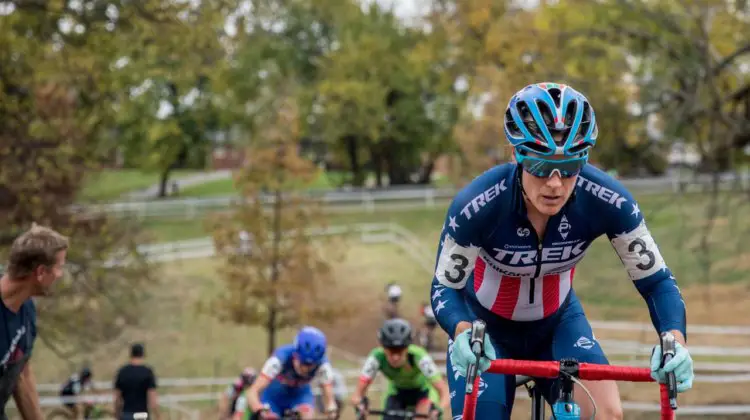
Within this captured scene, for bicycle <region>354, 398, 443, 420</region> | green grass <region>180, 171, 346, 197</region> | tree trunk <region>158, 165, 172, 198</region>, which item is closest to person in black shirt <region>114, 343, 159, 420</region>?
bicycle <region>354, 398, 443, 420</region>

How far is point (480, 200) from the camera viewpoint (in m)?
4.82

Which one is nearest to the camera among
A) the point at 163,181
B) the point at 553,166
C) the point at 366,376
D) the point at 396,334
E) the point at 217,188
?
the point at 553,166

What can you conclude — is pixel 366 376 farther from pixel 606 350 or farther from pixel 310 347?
pixel 606 350

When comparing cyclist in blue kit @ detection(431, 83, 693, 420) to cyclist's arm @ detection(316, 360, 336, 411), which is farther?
cyclist's arm @ detection(316, 360, 336, 411)

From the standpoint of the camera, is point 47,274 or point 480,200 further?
point 47,274

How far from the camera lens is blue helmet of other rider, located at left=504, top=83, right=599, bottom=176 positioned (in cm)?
451

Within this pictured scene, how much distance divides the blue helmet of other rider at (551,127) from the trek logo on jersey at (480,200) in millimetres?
259

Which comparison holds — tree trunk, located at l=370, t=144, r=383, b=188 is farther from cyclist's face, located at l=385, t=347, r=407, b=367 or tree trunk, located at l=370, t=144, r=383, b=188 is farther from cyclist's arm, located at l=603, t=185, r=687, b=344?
cyclist's arm, located at l=603, t=185, r=687, b=344

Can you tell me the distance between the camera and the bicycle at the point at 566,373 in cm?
414

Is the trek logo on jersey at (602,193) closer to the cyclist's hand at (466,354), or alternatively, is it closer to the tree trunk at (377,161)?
the cyclist's hand at (466,354)

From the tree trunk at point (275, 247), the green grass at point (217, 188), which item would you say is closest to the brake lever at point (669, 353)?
the tree trunk at point (275, 247)

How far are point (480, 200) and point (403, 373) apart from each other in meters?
5.56

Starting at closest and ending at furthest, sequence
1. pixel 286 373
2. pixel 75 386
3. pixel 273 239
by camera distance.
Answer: pixel 286 373
pixel 75 386
pixel 273 239

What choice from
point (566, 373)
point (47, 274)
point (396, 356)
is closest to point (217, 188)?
point (396, 356)
